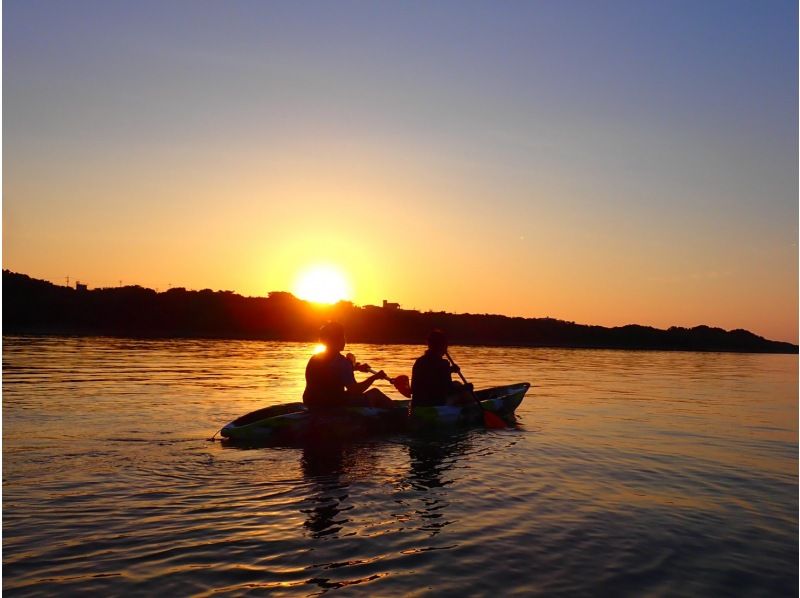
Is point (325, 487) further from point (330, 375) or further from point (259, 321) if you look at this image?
point (259, 321)

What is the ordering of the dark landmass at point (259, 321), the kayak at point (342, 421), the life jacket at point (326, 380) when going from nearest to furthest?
the kayak at point (342, 421) < the life jacket at point (326, 380) < the dark landmass at point (259, 321)

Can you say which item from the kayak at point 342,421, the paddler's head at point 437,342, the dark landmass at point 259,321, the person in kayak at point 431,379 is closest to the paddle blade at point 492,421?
the kayak at point 342,421

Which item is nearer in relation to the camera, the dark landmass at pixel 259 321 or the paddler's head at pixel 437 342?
the paddler's head at pixel 437 342

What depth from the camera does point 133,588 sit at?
572 centimetres

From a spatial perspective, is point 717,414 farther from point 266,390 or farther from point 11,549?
point 11,549

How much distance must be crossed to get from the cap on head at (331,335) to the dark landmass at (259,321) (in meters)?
60.9

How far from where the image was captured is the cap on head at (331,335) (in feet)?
44.3

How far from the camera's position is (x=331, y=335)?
13539mm

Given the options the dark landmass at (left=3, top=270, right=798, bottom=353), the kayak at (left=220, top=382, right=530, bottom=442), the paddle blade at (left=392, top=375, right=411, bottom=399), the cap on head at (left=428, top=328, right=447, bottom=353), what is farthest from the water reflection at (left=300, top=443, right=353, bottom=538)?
the dark landmass at (left=3, top=270, right=798, bottom=353)

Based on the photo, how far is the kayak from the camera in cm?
1302

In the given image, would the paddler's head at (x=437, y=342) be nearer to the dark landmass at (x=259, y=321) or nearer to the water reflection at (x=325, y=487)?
the water reflection at (x=325, y=487)

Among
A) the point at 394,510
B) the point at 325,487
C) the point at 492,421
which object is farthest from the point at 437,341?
the point at 394,510

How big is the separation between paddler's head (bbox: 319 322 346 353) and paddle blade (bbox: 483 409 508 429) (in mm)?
4923

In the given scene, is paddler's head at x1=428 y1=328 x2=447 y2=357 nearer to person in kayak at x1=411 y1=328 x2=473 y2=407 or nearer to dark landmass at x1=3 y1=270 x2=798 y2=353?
person in kayak at x1=411 y1=328 x2=473 y2=407
